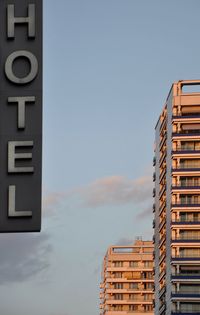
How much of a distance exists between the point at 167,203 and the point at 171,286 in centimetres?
1564

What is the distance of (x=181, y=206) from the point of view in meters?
132

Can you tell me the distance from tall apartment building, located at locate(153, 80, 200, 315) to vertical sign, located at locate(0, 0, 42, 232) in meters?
107

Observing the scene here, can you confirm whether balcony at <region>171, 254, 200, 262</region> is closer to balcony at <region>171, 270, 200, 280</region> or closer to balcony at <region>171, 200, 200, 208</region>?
balcony at <region>171, 270, 200, 280</region>

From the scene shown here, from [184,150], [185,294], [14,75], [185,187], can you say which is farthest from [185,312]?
[14,75]

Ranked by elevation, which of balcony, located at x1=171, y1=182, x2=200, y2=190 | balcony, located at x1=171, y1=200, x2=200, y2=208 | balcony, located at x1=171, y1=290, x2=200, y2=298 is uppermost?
balcony, located at x1=171, y1=182, x2=200, y2=190

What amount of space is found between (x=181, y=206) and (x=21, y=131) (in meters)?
112

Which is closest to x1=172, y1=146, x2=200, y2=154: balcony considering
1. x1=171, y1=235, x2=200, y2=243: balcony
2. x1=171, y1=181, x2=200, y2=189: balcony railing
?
x1=171, y1=181, x2=200, y2=189: balcony railing

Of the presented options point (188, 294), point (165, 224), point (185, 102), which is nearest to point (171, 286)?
point (188, 294)

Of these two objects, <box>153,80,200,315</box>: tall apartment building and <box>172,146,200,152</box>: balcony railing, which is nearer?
<box>153,80,200,315</box>: tall apartment building

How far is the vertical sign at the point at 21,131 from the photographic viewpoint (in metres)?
21.4

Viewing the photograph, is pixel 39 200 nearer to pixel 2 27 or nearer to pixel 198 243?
pixel 2 27

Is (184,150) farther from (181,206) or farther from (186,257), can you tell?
(186,257)

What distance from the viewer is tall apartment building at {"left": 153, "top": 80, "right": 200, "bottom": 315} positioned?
12825 cm

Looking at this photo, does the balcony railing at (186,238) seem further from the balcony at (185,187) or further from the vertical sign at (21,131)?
the vertical sign at (21,131)
